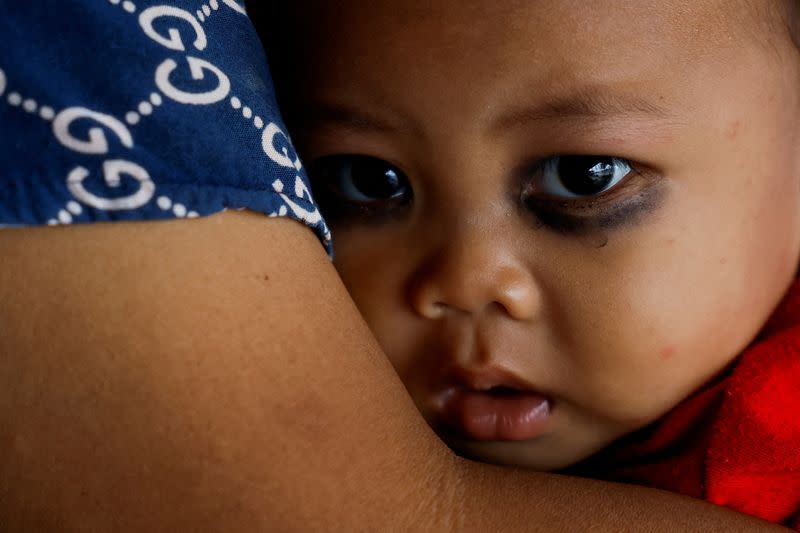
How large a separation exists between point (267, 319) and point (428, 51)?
0.41m

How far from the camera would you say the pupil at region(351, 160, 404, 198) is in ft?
2.99

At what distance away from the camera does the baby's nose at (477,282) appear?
2.75ft

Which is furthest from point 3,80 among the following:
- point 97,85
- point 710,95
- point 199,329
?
point 710,95

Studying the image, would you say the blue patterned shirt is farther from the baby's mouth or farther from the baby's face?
A: the baby's mouth

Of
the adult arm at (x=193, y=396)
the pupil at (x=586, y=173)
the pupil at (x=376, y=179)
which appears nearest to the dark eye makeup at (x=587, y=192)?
the pupil at (x=586, y=173)

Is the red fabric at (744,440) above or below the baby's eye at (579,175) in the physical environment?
below

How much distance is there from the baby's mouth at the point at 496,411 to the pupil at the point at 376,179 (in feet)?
0.79

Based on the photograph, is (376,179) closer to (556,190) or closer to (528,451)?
(556,190)

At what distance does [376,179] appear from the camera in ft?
3.03

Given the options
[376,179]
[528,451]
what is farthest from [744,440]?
[376,179]

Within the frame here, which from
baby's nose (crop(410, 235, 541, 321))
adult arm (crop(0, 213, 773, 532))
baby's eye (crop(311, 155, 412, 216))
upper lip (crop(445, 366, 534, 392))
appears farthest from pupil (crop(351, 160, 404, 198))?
adult arm (crop(0, 213, 773, 532))

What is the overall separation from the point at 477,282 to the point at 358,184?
8.4 inches

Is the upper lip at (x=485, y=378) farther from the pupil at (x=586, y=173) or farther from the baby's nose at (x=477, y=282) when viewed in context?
the pupil at (x=586, y=173)

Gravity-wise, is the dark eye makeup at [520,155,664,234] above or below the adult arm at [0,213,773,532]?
below
